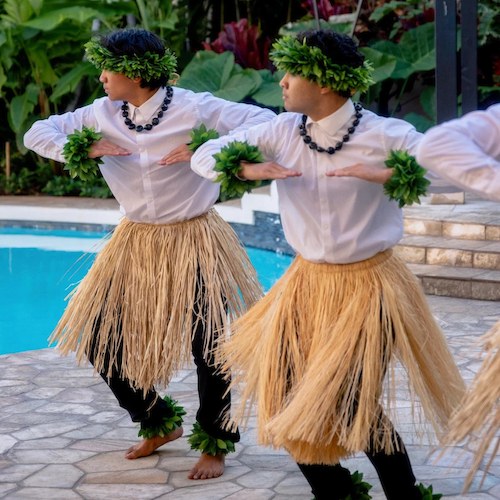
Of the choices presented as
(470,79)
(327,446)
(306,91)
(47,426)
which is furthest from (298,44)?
(470,79)

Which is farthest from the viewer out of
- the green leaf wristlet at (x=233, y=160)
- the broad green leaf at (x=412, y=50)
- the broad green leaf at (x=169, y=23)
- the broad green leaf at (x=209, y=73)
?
the broad green leaf at (x=169, y=23)

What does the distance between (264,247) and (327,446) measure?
16.1 feet

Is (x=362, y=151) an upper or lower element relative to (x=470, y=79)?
lower

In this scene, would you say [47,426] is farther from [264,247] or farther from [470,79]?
[264,247]

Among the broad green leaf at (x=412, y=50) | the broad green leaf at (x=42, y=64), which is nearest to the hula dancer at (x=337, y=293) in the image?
the broad green leaf at (x=412, y=50)

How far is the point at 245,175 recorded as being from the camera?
233 cm

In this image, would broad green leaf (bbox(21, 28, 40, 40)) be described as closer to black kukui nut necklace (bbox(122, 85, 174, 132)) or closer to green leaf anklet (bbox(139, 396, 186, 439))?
black kukui nut necklace (bbox(122, 85, 174, 132))

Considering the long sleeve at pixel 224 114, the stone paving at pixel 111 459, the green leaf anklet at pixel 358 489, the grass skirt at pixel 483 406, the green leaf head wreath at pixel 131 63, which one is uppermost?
the green leaf head wreath at pixel 131 63

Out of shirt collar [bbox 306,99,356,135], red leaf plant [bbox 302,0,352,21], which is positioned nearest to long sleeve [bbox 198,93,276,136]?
shirt collar [bbox 306,99,356,135]

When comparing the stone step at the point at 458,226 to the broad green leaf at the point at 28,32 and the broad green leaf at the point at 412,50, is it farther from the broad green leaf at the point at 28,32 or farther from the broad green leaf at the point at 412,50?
the broad green leaf at the point at 28,32

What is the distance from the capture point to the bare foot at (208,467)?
277 centimetres

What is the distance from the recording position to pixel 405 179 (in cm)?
209

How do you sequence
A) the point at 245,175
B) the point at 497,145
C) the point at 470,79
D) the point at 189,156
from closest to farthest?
the point at 497,145 < the point at 245,175 < the point at 189,156 < the point at 470,79

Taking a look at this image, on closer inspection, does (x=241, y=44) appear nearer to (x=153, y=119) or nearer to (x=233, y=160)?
(x=153, y=119)
